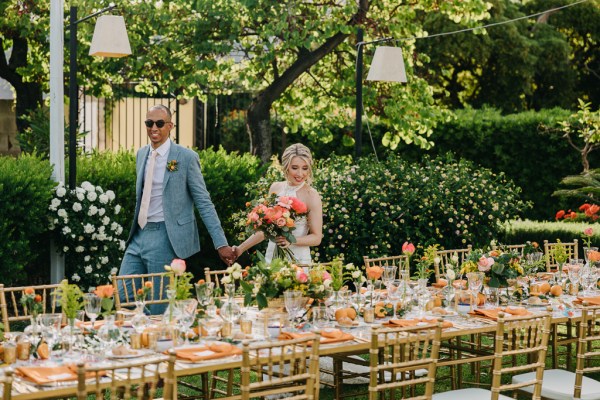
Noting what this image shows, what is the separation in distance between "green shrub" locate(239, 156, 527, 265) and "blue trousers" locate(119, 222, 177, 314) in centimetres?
329

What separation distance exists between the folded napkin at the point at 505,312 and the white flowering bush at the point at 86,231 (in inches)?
172

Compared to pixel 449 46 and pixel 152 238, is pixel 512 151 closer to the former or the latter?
pixel 449 46

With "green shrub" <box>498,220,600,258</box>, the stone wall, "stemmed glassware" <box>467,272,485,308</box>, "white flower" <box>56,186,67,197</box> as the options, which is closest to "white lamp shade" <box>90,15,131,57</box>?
"white flower" <box>56,186,67,197</box>

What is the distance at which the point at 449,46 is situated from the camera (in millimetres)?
20953

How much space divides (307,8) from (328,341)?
8288 mm

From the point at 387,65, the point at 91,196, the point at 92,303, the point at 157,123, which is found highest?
the point at 387,65

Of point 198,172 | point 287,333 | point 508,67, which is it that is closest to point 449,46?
point 508,67

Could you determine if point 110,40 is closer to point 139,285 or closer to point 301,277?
point 139,285

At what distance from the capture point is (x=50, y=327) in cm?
485

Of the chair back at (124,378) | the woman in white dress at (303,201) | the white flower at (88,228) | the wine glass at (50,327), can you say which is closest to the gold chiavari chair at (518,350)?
the chair back at (124,378)

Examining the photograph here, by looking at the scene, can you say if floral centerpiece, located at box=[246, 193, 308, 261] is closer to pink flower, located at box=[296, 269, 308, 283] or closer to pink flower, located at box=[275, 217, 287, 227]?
pink flower, located at box=[275, 217, 287, 227]

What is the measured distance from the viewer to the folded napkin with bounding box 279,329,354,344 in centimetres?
520

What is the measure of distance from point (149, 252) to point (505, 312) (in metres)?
2.38

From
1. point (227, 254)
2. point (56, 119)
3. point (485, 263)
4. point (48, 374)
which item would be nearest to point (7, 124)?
point (56, 119)
